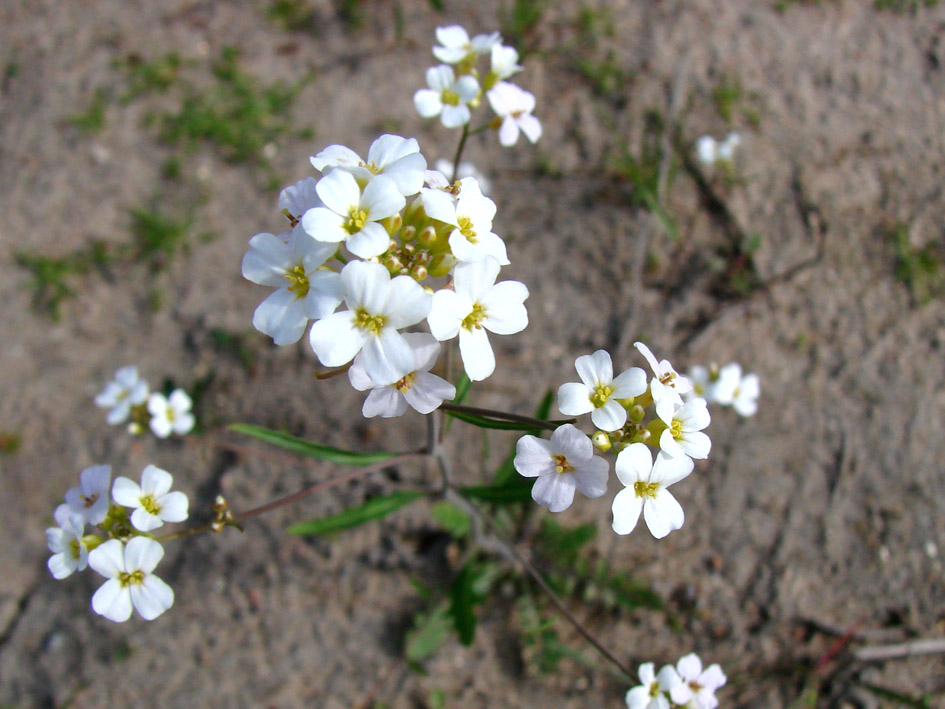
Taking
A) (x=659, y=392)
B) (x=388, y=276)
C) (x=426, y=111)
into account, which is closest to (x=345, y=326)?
(x=388, y=276)

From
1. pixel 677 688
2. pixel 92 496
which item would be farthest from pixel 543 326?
pixel 92 496

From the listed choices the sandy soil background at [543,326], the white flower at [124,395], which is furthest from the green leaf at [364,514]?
the white flower at [124,395]

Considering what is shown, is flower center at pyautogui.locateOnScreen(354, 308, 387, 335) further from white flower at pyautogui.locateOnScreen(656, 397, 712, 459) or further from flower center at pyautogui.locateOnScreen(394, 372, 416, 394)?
white flower at pyautogui.locateOnScreen(656, 397, 712, 459)

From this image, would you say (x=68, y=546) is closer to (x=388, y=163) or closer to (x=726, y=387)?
(x=388, y=163)

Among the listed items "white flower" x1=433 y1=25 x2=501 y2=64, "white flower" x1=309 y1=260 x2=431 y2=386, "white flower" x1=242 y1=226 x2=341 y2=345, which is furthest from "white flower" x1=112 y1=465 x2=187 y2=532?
"white flower" x1=433 y1=25 x2=501 y2=64

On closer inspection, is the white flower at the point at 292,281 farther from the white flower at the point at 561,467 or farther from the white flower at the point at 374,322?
the white flower at the point at 561,467

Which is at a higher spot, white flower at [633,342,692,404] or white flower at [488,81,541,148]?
white flower at [488,81,541,148]
